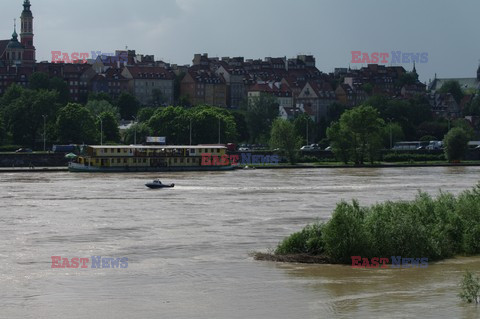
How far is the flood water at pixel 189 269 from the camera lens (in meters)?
30.3

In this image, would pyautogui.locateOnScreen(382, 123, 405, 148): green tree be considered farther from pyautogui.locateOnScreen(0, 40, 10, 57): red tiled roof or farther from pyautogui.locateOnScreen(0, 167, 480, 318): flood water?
pyautogui.locateOnScreen(0, 167, 480, 318): flood water

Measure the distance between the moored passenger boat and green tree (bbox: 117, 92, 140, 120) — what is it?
6233cm

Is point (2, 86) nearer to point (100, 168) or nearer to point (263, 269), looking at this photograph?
point (100, 168)

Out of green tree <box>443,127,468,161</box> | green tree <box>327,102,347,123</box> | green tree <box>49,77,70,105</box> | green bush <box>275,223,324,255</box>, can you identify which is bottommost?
green bush <box>275,223,324,255</box>

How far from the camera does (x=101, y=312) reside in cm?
2981

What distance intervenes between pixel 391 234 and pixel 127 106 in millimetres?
138467

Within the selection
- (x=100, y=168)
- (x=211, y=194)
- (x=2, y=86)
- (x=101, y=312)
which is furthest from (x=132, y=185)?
(x=2, y=86)

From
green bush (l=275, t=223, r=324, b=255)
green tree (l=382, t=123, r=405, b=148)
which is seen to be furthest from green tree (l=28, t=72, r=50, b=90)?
green bush (l=275, t=223, r=324, b=255)

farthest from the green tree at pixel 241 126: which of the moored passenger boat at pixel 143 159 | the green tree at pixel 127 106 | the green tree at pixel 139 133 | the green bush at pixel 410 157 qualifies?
the moored passenger boat at pixel 143 159

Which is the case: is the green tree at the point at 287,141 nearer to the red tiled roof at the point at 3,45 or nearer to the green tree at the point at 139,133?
the green tree at the point at 139,133

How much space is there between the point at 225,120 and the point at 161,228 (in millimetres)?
90046

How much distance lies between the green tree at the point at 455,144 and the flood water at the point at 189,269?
59.3 meters

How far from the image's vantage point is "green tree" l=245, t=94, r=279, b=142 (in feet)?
540

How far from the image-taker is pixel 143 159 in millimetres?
108688
